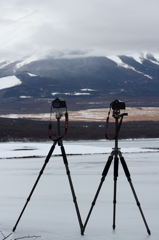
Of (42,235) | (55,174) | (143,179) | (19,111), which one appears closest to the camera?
(42,235)

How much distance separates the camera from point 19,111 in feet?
419

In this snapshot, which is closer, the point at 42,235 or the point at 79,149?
the point at 42,235

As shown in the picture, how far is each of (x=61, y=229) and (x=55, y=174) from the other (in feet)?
24.2

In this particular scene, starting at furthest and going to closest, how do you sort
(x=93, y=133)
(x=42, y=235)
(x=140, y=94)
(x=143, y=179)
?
(x=140, y=94) < (x=93, y=133) < (x=143, y=179) < (x=42, y=235)

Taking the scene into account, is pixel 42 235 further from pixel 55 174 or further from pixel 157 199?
pixel 55 174

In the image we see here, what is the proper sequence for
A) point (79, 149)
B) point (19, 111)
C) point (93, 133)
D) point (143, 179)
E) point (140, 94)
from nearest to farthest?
point (143, 179) < point (79, 149) < point (93, 133) < point (19, 111) < point (140, 94)

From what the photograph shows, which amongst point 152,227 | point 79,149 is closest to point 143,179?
point 152,227

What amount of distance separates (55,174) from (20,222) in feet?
22.8

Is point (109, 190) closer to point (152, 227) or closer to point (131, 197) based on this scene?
point (131, 197)

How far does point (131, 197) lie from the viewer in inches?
367

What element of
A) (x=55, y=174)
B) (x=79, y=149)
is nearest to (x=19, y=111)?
(x=79, y=149)

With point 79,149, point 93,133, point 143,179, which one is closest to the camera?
point 143,179

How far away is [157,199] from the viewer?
9117mm

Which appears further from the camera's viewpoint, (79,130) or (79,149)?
(79,130)
